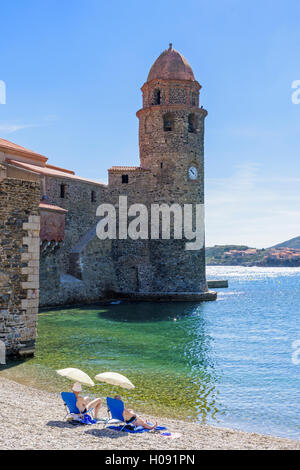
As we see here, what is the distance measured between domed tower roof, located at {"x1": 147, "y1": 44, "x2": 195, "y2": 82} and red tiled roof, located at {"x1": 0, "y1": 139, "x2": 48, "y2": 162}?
1009 centimetres

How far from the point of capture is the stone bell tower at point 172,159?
27.7 m

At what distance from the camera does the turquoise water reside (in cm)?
823

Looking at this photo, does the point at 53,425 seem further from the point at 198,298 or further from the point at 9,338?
the point at 198,298

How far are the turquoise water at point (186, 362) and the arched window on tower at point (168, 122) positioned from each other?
498 inches

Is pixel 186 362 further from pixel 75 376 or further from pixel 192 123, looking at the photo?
pixel 192 123

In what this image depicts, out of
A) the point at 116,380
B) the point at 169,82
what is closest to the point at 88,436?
the point at 116,380

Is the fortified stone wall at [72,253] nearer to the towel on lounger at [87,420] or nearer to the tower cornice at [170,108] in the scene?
the tower cornice at [170,108]

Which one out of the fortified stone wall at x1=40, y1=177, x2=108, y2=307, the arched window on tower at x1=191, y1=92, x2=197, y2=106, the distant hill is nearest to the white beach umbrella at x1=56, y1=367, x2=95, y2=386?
the fortified stone wall at x1=40, y1=177, x2=108, y2=307

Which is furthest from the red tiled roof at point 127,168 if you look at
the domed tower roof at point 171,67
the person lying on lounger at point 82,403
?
the person lying on lounger at point 82,403

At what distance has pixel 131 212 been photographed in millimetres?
28078

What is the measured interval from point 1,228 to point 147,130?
1977 cm

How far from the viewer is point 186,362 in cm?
1197

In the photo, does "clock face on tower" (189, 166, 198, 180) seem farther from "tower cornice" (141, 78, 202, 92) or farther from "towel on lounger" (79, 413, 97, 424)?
"towel on lounger" (79, 413, 97, 424)

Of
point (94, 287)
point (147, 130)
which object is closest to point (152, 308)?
point (94, 287)
